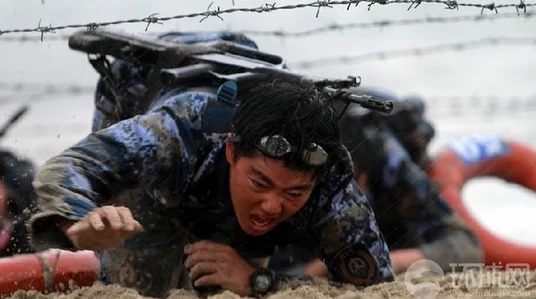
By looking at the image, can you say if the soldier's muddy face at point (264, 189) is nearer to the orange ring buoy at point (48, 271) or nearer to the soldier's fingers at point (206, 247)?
the soldier's fingers at point (206, 247)

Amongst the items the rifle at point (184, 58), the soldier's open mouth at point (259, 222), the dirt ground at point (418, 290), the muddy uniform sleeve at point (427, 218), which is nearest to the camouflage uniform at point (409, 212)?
the muddy uniform sleeve at point (427, 218)

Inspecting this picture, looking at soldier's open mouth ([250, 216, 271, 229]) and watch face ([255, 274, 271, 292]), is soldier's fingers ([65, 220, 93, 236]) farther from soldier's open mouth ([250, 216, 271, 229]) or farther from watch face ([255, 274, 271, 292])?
watch face ([255, 274, 271, 292])

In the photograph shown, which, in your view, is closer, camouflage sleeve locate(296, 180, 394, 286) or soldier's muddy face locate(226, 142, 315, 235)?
soldier's muddy face locate(226, 142, 315, 235)

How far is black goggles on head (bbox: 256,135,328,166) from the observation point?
2.28m

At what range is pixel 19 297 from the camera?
271cm

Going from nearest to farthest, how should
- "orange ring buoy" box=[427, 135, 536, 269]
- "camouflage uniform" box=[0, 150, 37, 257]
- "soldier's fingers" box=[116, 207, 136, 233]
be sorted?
"soldier's fingers" box=[116, 207, 136, 233]
"camouflage uniform" box=[0, 150, 37, 257]
"orange ring buoy" box=[427, 135, 536, 269]

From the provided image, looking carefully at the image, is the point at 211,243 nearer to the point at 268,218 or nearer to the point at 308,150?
the point at 268,218

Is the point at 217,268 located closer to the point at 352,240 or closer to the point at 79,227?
the point at 352,240

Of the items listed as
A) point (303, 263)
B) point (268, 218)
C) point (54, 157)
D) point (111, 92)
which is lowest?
point (303, 263)

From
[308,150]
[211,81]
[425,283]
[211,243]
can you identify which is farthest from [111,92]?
[425,283]

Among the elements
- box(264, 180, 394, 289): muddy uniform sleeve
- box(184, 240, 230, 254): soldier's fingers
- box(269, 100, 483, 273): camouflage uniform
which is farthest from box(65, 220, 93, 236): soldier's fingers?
box(269, 100, 483, 273): camouflage uniform

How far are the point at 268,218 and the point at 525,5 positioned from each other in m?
0.84

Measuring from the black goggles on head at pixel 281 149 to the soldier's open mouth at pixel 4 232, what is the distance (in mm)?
1616

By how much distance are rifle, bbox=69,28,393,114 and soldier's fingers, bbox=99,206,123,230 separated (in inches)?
27.0
